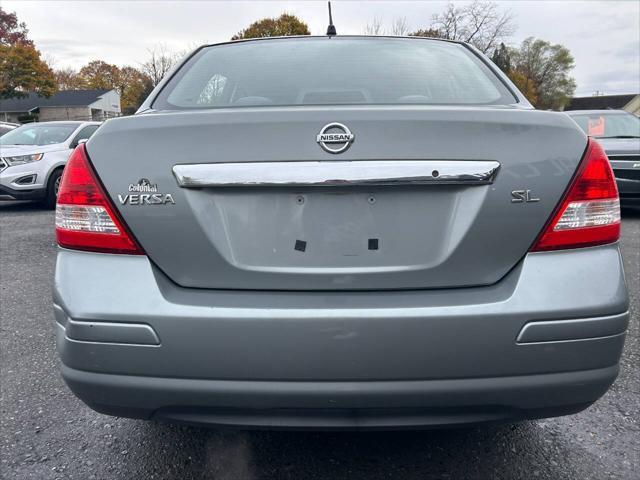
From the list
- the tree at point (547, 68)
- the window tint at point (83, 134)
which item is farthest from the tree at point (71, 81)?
the window tint at point (83, 134)

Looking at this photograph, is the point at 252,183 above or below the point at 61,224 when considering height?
above

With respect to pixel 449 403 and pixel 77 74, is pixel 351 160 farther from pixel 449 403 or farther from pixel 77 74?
pixel 77 74

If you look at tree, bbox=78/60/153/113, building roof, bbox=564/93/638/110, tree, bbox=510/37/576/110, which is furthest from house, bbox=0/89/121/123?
building roof, bbox=564/93/638/110

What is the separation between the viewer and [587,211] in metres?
1.71

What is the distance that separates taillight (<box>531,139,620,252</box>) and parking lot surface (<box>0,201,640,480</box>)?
0.95 m

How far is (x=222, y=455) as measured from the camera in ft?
7.43

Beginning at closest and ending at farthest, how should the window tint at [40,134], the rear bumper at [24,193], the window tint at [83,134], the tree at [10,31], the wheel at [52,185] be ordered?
1. the rear bumper at [24,193]
2. the wheel at [52,185]
3. the window tint at [40,134]
4. the window tint at [83,134]
5. the tree at [10,31]

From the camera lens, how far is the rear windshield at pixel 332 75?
7.22 feet

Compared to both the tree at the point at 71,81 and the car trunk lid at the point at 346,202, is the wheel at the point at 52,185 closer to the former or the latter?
the car trunk lid at the point at 346,202

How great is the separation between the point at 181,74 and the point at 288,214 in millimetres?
1133

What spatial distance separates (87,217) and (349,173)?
808mm

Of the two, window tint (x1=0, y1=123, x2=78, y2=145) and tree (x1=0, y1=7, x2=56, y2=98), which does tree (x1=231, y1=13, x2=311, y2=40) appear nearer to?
tree (x1=0, y1=7, x2=56, y2=98)

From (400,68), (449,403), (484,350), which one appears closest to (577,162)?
(484,350)

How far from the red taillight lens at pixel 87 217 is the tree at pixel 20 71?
50491mm
